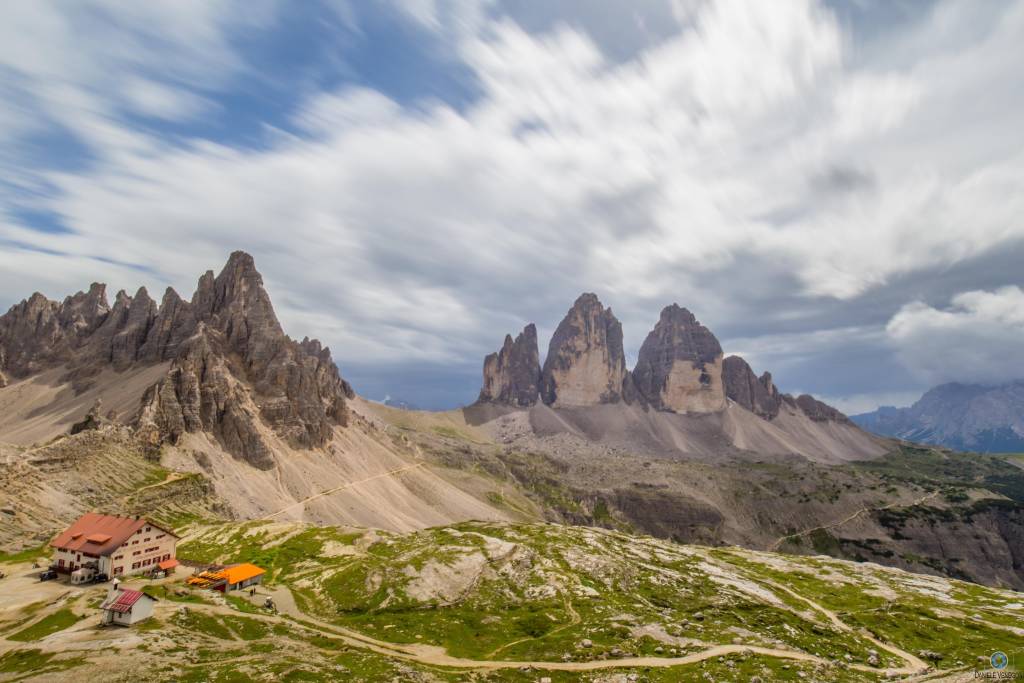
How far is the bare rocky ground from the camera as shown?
5638cm

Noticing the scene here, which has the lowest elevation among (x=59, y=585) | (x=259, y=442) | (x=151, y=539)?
(x=59, y=585)

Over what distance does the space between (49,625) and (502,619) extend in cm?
5482

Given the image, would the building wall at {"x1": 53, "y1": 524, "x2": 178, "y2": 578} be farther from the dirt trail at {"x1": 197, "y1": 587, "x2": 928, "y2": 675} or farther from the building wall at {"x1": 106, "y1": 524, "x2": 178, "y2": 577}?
the dirt trail at {"x1": 197, "y1": 587, "x2": 928, "y2": 675}

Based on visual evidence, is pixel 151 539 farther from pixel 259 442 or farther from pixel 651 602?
pixel 259 442

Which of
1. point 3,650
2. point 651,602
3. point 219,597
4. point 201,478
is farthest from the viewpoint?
point 201,478

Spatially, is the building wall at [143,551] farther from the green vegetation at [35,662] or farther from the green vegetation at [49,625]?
the green vegetation at [35,662]

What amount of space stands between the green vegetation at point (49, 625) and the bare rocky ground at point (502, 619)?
Answer: 29 centimetres

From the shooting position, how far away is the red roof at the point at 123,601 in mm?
62781

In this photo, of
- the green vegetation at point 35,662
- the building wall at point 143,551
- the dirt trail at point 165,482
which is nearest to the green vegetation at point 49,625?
the green vegetation at point 35,662

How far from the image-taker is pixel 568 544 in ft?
357

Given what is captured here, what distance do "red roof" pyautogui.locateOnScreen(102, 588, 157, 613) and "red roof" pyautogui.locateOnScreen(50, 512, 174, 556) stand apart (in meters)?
24.3

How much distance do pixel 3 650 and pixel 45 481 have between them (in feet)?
284

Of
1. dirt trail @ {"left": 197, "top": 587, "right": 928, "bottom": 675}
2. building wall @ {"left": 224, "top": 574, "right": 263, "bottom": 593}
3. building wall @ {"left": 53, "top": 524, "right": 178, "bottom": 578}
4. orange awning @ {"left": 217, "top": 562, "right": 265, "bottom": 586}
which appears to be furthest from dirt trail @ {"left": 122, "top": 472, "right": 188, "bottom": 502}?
dirt trail @ {"left": 197, "top": 587, "right": 928, "bottom": 675}

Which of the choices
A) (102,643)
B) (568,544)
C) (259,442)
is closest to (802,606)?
(568,544)
